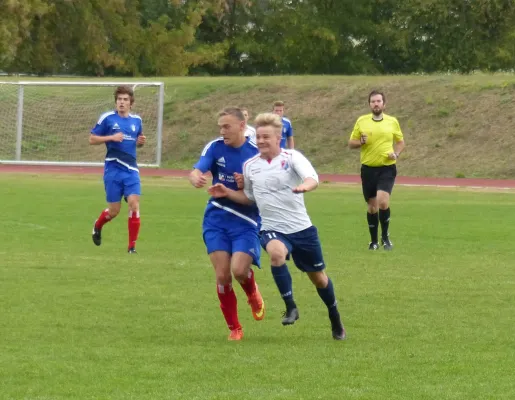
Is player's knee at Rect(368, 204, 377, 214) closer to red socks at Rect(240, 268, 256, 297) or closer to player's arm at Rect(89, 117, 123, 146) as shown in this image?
player's arm at Rect(89, 117, 123, 146)

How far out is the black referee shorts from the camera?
15.6 meters

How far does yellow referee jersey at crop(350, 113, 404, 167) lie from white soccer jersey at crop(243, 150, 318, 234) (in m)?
7.11

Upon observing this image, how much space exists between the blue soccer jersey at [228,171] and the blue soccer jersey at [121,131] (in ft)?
19.6

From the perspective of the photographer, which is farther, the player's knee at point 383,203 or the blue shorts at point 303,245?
the player's knee at point 383,203

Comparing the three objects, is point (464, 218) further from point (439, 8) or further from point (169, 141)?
point (439, 8)

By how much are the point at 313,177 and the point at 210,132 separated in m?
32.0

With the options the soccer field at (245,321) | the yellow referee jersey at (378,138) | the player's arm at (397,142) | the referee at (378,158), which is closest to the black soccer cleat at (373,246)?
the referee at (378,158)

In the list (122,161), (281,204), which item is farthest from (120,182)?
(281,204)

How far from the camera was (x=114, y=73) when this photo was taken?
6022 centimetres

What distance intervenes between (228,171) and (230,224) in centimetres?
39

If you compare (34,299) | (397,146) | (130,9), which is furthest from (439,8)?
(34,299)

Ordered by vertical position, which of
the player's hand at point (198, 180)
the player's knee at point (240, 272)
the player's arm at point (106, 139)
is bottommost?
the player's knee at point (240, 272)

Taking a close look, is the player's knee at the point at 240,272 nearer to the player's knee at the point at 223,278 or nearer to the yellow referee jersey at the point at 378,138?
the player's knee at the point at 223,278

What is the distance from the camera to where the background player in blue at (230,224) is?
28.3 feet
